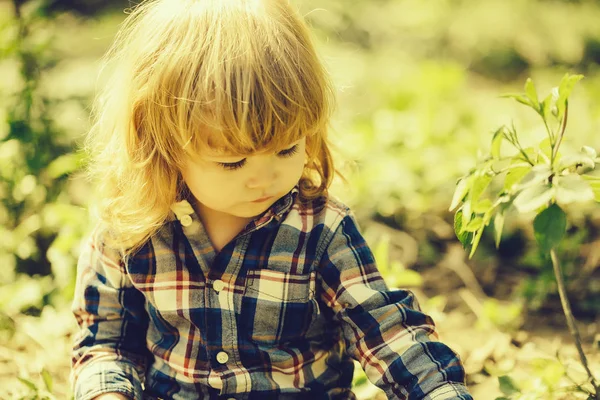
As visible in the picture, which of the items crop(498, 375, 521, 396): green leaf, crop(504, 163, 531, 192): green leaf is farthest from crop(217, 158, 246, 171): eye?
crop(498, 375, 521, 396): green leaf

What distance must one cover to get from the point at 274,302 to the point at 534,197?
0.65 meters

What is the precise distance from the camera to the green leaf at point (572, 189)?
1.13 m

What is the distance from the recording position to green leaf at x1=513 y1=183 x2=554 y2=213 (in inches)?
45.6

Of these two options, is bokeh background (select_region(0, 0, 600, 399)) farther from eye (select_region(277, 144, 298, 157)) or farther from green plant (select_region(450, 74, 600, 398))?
eye (select_region(277, 144, 298, 157))

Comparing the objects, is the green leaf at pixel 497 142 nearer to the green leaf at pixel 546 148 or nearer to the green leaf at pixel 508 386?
the green leaf at pixel 546 148

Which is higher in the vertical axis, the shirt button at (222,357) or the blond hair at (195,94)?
the blond hair at (195,94)

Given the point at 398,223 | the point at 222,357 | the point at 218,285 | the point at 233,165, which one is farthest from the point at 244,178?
the point at 398,223

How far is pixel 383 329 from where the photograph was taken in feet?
4.93

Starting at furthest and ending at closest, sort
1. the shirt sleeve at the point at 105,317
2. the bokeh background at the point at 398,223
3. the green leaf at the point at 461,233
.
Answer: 1. the bokeh background at the point at 398,223
2. the shirt sleeve at the point at 105,317
3. the green leaf at the point at 461,233

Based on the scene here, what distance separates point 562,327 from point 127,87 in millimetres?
1623

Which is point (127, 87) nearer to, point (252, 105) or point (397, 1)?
point (252, 105)

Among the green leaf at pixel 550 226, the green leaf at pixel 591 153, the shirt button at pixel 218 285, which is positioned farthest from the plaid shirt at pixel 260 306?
the green leaf at pixel 591 153

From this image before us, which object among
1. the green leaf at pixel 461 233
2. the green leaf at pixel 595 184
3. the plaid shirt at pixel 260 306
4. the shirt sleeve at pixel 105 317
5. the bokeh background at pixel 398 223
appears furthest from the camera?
the bokeh background at pixel 398 223

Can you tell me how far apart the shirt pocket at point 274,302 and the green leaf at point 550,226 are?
0.54 metres
